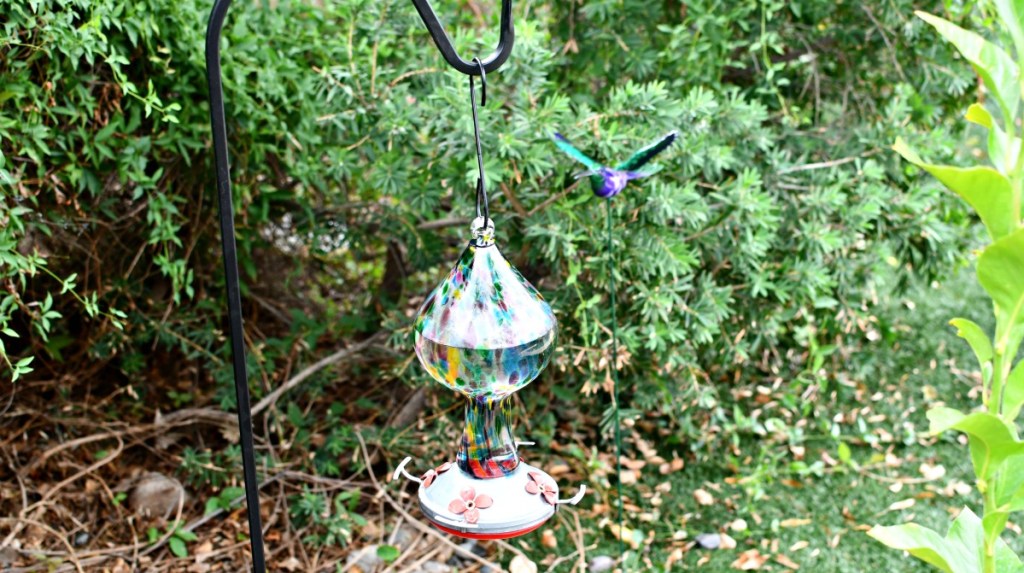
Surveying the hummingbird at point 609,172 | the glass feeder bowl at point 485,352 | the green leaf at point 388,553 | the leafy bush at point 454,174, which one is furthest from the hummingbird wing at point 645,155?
the green leaf at point 388,553

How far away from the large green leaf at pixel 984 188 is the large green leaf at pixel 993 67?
9 centimetres

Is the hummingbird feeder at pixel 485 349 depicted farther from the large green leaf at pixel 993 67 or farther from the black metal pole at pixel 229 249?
the large green leaf at pixel 993 67

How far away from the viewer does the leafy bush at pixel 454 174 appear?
2.40 m

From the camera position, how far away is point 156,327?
291 centimetres

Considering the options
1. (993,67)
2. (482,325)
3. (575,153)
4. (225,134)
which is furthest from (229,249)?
(993,67)

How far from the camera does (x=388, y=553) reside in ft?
9.04

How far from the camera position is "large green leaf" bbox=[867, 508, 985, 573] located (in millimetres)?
1661

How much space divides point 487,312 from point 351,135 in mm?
1446

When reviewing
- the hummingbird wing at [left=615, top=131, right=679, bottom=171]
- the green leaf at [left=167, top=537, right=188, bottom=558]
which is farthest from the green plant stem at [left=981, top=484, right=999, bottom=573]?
the green leaf at [left=167, top=537, right=188, bottom=558]

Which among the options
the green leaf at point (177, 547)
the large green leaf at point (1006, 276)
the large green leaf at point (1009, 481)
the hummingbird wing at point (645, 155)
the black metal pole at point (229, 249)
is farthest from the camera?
the green leaf at point (177, 547)

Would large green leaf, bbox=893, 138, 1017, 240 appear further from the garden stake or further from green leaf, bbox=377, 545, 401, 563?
green leaf, bbox=377, 545, 401, 563

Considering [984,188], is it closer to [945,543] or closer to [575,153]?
[945,543]

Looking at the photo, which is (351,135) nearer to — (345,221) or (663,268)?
(345,221)

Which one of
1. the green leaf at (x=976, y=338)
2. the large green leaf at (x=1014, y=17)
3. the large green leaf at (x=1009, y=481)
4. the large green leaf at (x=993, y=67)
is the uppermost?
the large green leaf at (x=1014, y=17)
